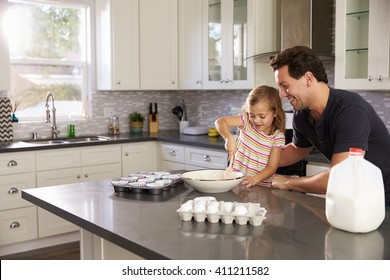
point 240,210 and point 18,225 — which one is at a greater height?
point 240,210

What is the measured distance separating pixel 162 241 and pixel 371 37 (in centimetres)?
252

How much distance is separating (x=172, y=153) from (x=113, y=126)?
836mm

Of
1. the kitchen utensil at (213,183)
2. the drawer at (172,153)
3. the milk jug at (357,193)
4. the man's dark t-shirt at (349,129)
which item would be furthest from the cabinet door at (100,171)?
the milk jug at (357,193)

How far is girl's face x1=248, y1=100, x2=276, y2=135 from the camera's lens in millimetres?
2654

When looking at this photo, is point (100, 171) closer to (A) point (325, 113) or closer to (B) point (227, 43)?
(B) point (227, 43)

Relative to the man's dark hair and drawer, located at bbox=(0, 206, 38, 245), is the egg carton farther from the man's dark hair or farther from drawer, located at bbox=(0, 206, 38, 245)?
drawer, located at bbox=(0, 206, 38, 245)

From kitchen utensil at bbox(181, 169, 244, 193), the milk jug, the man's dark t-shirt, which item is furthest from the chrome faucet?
the milk jug

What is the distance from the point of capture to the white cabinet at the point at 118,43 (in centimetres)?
493

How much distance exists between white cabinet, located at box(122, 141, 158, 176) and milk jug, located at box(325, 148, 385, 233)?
3.36 meters

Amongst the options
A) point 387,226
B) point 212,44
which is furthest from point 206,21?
point 387,226

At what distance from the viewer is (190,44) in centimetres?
513

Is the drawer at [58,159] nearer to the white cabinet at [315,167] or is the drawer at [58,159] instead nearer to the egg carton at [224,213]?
the white cabinet at [315,167]

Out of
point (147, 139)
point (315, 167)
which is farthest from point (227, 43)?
point (315, 167)

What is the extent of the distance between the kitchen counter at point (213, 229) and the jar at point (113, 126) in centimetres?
302
